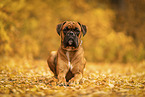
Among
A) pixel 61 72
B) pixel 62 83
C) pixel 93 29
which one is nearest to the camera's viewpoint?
pixel 62 83

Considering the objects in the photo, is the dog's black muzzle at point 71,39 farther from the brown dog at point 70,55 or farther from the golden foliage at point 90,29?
the golden foliage at point 90,29

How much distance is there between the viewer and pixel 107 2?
1753cm

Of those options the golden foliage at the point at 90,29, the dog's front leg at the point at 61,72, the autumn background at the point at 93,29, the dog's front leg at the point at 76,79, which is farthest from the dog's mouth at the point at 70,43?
the golden foliage at the point at 90,29

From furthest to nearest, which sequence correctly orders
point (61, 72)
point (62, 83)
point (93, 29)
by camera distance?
point (93, 29) → point (61, 72) → point (62, 83)

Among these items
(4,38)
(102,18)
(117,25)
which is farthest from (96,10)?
(4,38)

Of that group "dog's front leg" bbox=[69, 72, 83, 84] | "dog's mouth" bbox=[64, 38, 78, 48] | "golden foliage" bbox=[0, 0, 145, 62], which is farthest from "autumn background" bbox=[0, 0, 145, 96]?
"dog's mouth" bbox=[64, 38, 78, 48]

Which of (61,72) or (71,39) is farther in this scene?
(61,72)

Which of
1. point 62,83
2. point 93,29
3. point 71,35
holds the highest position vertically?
A: point 93,29

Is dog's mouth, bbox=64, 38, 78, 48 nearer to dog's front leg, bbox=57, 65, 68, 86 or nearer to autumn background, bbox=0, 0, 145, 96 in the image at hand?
dog's front leg, bbox=57, 65, 68, 86

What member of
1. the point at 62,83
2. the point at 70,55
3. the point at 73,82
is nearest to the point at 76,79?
the point at 73,82

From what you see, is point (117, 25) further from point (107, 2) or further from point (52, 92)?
point (52, 92)

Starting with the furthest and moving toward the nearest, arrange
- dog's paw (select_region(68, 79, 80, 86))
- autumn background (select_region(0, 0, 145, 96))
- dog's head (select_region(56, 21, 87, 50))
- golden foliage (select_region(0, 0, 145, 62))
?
golden foliage (select_region(0, 0, 145, 62))
autumn background (select_region(0, 0, 145, 96))
dog's head (select_region(56, 21, 87, 50))
dog's paw (select_region(68, 79, 80, 86))

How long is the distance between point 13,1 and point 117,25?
9082mm

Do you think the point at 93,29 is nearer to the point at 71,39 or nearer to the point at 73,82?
the point at 71,39
